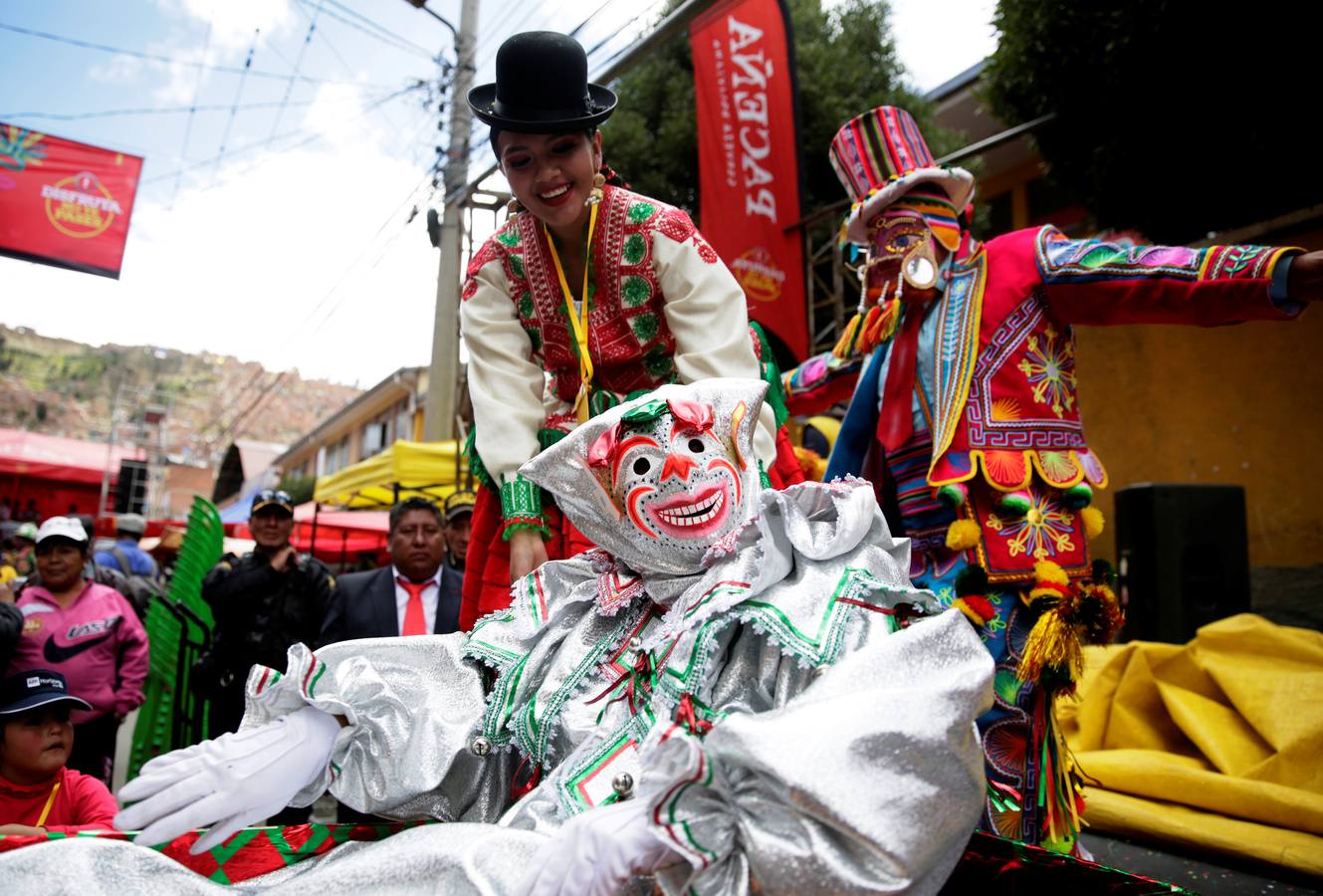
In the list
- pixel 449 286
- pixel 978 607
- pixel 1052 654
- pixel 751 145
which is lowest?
pixel 1052 654

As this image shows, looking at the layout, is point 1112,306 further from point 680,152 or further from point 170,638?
point 680,152

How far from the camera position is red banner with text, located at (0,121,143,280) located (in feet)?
32.2

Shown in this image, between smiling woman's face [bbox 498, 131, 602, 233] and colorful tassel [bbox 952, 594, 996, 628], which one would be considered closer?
smiling woman's face [bbox 498, 131, 602, 233]

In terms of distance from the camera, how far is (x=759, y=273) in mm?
7562

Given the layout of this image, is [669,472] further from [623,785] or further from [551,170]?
[551,170]

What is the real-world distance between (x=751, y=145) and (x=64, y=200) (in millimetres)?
7270

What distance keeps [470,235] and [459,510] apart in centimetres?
512

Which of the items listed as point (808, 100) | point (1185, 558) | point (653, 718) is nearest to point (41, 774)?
point (653, 718)

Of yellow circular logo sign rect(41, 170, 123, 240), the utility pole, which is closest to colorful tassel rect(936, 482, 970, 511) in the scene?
the utility pole

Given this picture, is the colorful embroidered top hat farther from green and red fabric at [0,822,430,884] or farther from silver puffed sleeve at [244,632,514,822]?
green and red fabric at [0,822,430,884]

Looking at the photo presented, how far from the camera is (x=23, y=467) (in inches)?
823

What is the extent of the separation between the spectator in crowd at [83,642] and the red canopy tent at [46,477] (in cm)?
1796

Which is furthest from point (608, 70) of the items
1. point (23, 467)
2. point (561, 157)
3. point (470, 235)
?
point (23, 467)

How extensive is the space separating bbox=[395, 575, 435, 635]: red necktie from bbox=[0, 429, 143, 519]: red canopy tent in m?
18.9
